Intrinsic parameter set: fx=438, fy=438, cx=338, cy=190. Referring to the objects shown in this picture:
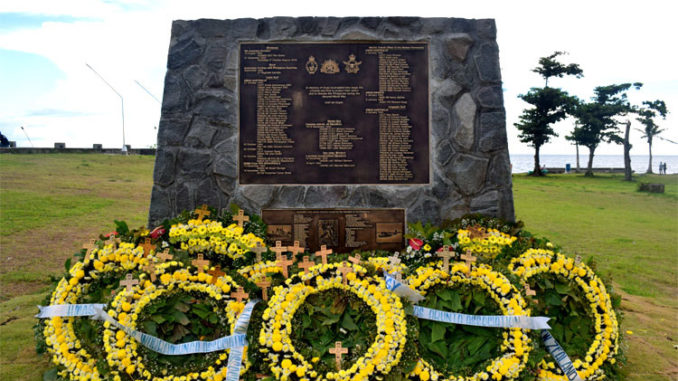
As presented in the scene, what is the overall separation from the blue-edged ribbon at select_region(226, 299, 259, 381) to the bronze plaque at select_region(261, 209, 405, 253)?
69.4 inches

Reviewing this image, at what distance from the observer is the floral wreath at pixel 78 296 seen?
3959 millimetres

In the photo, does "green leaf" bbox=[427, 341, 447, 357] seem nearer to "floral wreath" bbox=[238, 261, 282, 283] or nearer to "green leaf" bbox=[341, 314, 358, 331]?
"green leaf" bbox=[341, 314, 358, 331]

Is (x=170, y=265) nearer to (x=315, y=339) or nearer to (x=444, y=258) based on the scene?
(x=315, y=339)

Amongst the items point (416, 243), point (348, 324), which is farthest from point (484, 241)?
point (348, 324)

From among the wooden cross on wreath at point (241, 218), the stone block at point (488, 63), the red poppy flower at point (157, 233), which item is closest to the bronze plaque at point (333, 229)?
the wooden cross on wreath at point (241, 218)

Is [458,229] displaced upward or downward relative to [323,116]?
downward

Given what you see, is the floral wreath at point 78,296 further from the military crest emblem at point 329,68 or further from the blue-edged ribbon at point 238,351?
the military crest emblem at point 329,68

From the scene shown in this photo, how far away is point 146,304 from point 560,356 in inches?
153

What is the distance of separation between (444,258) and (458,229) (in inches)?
53.8

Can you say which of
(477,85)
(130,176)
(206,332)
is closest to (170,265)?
(206,332)

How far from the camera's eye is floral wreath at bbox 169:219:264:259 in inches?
199

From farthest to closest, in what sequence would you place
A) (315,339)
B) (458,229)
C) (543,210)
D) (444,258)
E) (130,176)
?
(130,176), (543,210), (458,229), (444,258), (315,339)

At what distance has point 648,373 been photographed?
4438 millimetres

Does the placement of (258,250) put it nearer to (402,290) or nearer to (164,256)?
(164,256)
